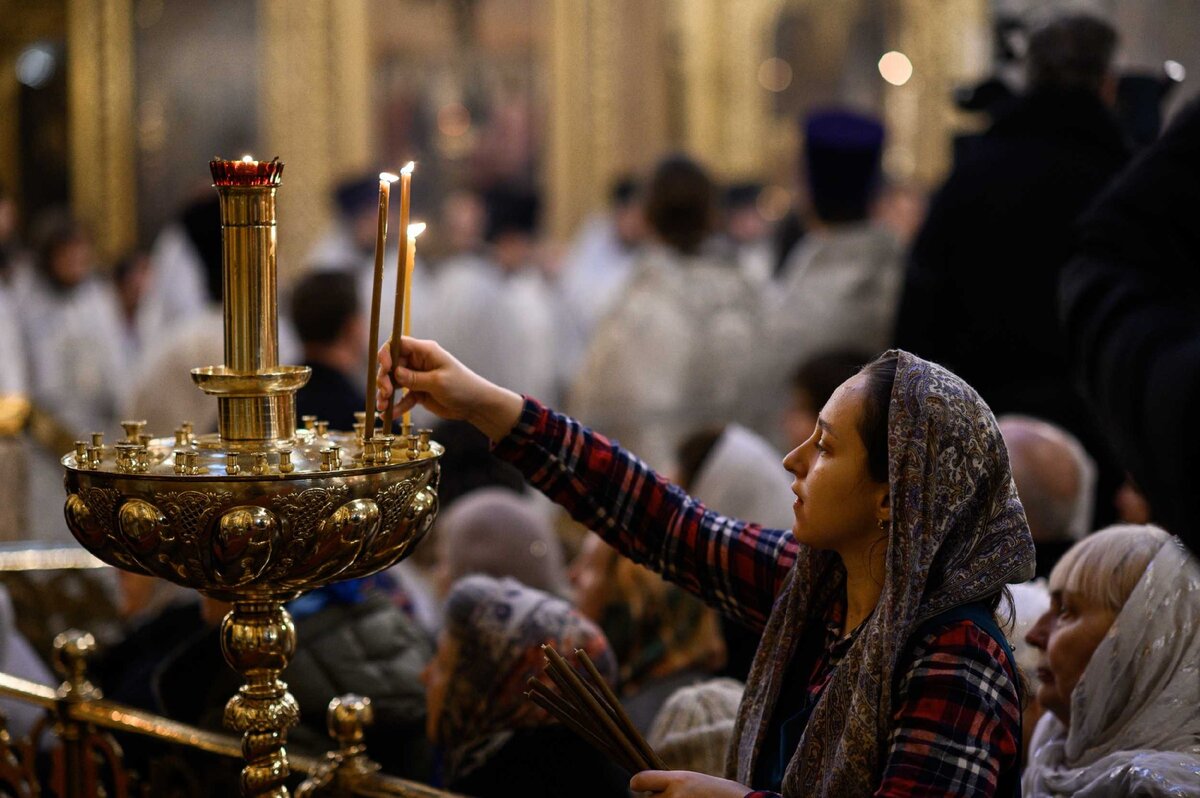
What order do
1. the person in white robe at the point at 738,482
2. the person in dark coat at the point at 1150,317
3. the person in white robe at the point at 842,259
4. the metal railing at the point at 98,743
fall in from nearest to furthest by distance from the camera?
1. the person in dark coat at the point at 1150,317
2. the metal railing at the point at 98,743
3. the person in white robe at the point at 738,482
4. the person in white robe at the point at 842,259

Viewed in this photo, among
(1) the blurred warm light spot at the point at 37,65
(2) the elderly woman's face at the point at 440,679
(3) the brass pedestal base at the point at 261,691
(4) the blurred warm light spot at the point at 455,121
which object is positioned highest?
(1) the blurred warm light spot at the point at 37,65

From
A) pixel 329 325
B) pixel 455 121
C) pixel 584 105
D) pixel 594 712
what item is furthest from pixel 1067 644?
pixel 455 121

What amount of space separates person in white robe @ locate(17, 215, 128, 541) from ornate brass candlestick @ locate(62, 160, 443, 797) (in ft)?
19.5

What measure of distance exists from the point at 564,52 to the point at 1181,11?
8.74 metres

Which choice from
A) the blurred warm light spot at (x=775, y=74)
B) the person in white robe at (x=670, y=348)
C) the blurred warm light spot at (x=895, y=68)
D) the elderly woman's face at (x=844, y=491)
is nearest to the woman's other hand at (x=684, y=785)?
the elderly woman's face at (x=844, y=491)

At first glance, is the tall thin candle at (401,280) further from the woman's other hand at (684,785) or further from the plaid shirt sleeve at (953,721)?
the plaid shirt sleeve at (953,721)

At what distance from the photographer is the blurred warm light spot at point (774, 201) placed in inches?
A: 500

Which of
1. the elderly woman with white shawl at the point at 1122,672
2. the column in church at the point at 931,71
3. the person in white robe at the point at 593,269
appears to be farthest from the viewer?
the column in church at the point at 931,71

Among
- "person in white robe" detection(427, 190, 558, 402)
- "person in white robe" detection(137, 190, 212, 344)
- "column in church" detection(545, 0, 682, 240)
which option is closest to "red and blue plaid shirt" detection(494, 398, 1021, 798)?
"person in white robe" detection(427, 190, 558, 402)

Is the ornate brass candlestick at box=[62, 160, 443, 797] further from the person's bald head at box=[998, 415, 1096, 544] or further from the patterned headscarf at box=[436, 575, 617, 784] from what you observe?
the person's bald head at box=[998, 415, 1096, 544]

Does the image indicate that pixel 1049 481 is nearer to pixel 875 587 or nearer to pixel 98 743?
pixel 875 587

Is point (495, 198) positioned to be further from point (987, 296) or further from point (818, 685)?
point (818, 685)

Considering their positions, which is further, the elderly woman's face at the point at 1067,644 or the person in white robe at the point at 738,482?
the person in white robe at the point at 738,482

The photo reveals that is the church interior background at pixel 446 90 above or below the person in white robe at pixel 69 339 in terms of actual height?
above
